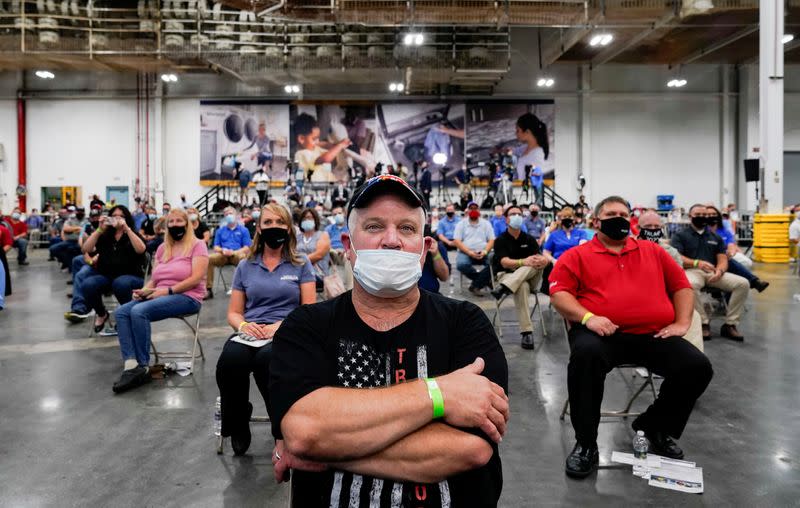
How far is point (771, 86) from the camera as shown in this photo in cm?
1154

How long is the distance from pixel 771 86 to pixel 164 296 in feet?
40.6

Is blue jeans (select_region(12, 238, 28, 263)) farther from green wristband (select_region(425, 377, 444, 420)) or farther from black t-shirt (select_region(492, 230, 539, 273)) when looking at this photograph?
green wristband (select_region(425, 377, 444, 420))

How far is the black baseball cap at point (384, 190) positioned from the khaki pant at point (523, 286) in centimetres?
418

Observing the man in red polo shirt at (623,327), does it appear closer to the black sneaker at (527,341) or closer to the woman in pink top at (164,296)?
the black sneaker at (527,341)

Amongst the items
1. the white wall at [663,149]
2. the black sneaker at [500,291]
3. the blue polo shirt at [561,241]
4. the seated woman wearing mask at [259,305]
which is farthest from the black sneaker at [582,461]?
the white wall at [663,149]

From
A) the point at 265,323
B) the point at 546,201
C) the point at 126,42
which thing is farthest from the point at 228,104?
the point at 265,323

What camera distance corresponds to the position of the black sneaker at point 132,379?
13.4 feet

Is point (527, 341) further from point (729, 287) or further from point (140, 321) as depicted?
point (140, 321)

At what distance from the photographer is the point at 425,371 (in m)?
1.44

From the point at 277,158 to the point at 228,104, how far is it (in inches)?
105

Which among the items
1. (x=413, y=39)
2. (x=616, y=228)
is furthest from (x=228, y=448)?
(x=413, y=39)

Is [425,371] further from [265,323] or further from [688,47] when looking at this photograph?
[688,47]

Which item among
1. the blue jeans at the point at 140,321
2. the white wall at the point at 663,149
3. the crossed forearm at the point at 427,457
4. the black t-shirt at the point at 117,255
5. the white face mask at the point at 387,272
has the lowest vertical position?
the blue jeans at the point at 140,321

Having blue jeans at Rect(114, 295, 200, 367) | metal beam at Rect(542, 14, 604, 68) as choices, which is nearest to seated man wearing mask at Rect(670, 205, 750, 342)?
blue jeans at Rect(114, 295, 200, 367)
